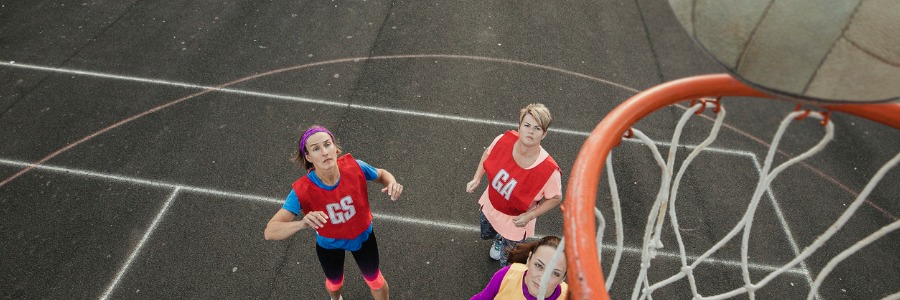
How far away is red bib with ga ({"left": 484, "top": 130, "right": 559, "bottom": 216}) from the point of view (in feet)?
13.6

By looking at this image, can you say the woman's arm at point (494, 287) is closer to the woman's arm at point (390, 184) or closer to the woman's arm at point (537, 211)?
the woman's arm at point (537, 211)

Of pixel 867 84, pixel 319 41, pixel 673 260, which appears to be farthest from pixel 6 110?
pixel 867 84

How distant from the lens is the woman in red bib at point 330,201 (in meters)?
3.64

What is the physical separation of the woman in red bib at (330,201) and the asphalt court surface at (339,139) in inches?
44.7

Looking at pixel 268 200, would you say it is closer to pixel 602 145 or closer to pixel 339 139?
pixel 339 139

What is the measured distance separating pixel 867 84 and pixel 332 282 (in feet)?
11.6

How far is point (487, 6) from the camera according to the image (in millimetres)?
8961

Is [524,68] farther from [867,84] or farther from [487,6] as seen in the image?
[867,84]

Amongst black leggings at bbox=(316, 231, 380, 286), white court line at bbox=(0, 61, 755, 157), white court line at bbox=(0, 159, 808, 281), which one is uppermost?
black leggings at bbox=(316, 231, 380, 286)

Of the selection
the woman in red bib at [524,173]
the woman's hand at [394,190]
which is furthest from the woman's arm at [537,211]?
the woman's hand at [394,190]

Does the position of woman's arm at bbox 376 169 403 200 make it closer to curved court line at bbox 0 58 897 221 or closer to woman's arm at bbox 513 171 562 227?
woman's arm at bbox 513 171 562 227

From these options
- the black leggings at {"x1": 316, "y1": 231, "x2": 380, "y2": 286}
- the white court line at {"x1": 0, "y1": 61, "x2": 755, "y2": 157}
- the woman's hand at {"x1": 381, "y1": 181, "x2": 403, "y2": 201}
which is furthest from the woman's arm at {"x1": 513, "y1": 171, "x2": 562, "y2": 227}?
the white court line at {"x1": 0, "y1": 61, "x2": 755, "y2": 157}

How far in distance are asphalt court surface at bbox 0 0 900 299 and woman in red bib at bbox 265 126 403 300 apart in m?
1.14

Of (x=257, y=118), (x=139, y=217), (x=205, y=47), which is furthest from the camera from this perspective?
(x=205, y=47)
